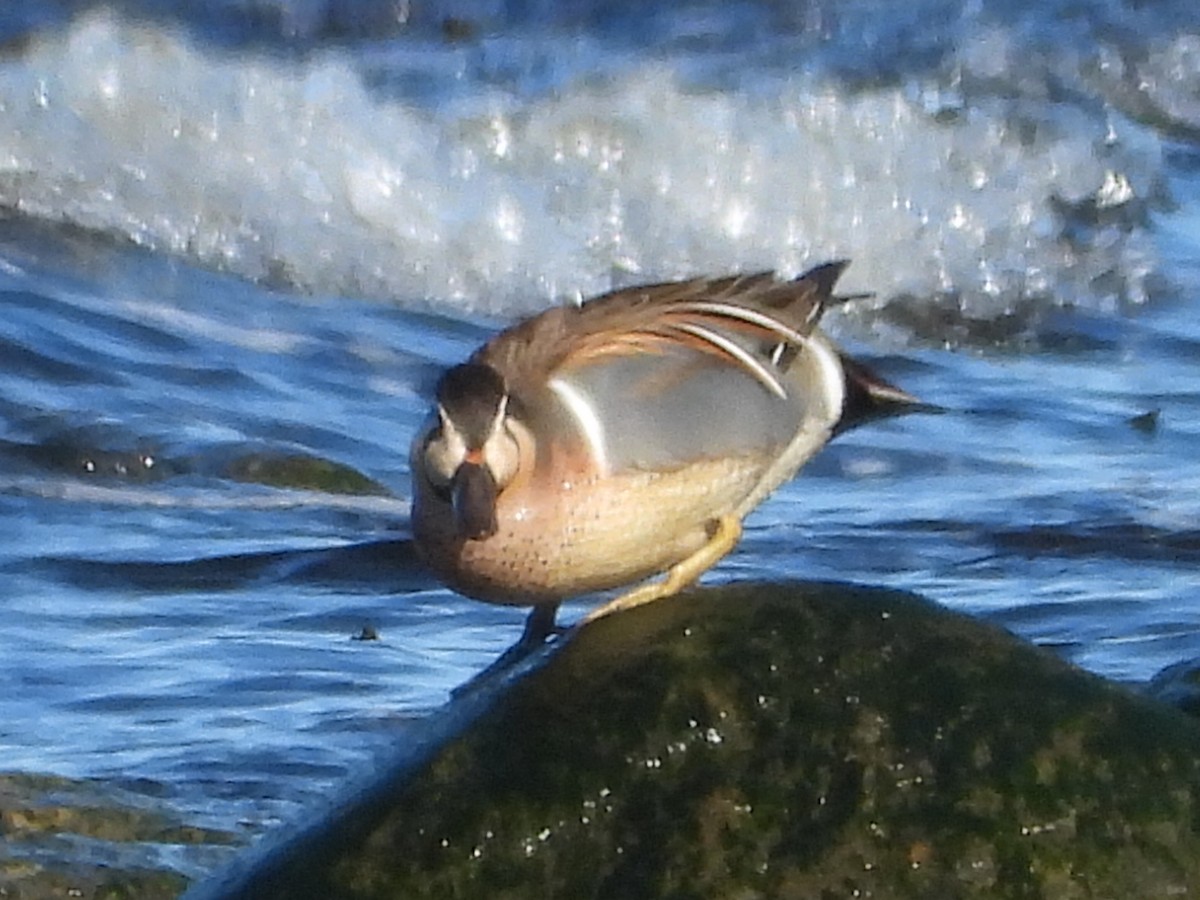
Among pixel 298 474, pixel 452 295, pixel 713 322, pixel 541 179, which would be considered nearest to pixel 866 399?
pixel 713 322

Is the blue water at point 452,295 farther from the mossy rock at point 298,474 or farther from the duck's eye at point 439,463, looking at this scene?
the duck's eye at point 439,463

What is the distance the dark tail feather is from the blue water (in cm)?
109

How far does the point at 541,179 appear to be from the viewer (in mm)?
12531

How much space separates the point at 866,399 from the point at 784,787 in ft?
4.54

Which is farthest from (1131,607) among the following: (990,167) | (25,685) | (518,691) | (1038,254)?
(990,167)

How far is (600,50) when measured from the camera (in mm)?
15320

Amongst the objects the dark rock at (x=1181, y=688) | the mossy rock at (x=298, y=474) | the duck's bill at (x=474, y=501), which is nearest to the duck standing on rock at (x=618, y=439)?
the duck's bill at (x=474, y=501)

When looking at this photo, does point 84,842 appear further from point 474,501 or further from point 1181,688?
point 1181,688

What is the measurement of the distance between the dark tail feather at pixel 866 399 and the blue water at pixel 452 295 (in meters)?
1.09

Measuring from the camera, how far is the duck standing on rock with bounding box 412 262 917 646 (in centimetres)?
432

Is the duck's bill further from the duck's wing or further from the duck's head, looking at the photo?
the duck's wing

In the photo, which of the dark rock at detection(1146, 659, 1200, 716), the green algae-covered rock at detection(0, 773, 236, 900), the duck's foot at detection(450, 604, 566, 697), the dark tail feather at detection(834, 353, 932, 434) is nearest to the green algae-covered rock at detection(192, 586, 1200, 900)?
the duck's foot at detection(450, 604, 566, 697)

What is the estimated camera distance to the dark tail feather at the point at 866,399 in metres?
5.28

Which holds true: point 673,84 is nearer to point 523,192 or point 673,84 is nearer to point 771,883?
point 523,192
